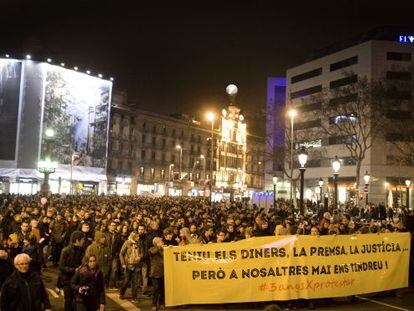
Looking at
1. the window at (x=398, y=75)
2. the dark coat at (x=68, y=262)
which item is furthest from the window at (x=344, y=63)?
the dark coat at (x=68, y=262)

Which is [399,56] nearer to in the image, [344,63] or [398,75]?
[398,75]

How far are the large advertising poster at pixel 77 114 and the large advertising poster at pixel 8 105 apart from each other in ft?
12.0

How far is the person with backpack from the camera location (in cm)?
1188

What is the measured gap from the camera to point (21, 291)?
6.65m

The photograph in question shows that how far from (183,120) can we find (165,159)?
934 centimetres

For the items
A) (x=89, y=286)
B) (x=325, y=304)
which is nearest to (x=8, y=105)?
(x=325, y=304)

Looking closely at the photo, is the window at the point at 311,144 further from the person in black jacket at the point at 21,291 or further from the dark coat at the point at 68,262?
the person in black jacket at the point at 21,291

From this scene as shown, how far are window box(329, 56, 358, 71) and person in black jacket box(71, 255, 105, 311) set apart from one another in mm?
66209

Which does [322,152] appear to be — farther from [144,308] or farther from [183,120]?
[144,308]

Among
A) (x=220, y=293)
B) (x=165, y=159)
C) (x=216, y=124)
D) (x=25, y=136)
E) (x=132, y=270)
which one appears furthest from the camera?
(x=216, y=124)

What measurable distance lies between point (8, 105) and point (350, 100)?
1676 inches

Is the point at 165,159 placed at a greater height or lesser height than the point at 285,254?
greater

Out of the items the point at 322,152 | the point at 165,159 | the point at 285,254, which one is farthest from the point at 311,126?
the point at 285,254

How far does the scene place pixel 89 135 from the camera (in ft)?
236
